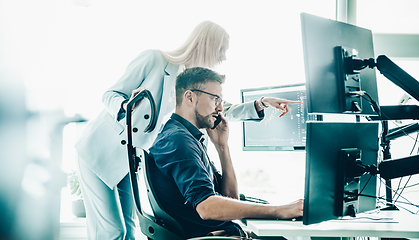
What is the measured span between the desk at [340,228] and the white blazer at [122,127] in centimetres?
77

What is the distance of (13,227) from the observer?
189 centimetres

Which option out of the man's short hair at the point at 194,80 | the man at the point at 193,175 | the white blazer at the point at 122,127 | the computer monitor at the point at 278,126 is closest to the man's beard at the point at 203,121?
the man at the point at 193,175

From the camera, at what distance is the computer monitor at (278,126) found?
5.33 ft

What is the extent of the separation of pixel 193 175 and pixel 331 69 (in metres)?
0.55

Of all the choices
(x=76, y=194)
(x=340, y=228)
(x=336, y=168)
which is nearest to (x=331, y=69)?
(x=336, y=168)

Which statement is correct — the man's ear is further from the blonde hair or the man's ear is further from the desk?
the desk

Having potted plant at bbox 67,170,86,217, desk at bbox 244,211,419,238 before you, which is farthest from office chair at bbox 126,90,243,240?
potted plant at bbox 67,170,86,217

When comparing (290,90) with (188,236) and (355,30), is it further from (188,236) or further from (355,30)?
(188,236)

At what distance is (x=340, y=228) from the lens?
0.84 metres

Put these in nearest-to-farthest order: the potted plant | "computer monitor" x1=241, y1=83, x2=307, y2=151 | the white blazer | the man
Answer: the man
the white blazer
"computer monitor" x1=241, y1=83, x2=307, y2=151
the potted plant

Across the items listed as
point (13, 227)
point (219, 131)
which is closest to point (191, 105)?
point (219, 131)

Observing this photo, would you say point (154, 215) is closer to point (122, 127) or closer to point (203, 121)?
point (203, 121)

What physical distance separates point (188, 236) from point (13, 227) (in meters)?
1.63

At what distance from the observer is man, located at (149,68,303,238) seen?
0.88 meters
